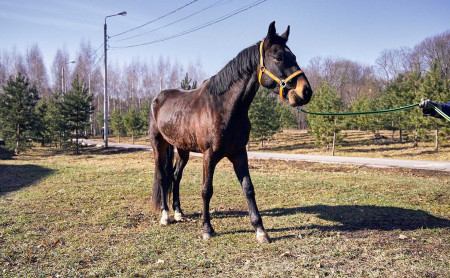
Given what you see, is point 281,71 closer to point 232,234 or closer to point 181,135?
point 181,135

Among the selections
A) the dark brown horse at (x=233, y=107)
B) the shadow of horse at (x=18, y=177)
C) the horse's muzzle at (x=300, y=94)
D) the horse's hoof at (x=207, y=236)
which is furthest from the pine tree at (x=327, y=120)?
the horse's muzzle at (x=300, y=94)

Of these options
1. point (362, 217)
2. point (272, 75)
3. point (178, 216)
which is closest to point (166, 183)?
point (178, 216)

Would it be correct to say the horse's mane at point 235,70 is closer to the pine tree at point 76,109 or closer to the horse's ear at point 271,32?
the horse's ear at point 271,32

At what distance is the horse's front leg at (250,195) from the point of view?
4.18m

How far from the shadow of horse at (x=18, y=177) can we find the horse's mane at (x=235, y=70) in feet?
21.4

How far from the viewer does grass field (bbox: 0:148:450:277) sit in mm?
3318

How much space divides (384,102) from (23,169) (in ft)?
97.8

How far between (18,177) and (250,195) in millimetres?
9556

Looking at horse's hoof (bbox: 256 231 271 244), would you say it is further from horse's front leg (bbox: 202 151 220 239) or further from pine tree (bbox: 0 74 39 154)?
pine tree (bbox: 0 74 39 154)

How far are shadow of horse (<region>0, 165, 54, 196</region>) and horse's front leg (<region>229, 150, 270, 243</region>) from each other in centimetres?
650

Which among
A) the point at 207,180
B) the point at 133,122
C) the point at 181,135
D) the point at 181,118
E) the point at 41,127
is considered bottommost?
the point at 207,180

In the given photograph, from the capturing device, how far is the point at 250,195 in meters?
4.36

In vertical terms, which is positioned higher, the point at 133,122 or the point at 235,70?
the point at 133,122

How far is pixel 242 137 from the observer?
169 inches
